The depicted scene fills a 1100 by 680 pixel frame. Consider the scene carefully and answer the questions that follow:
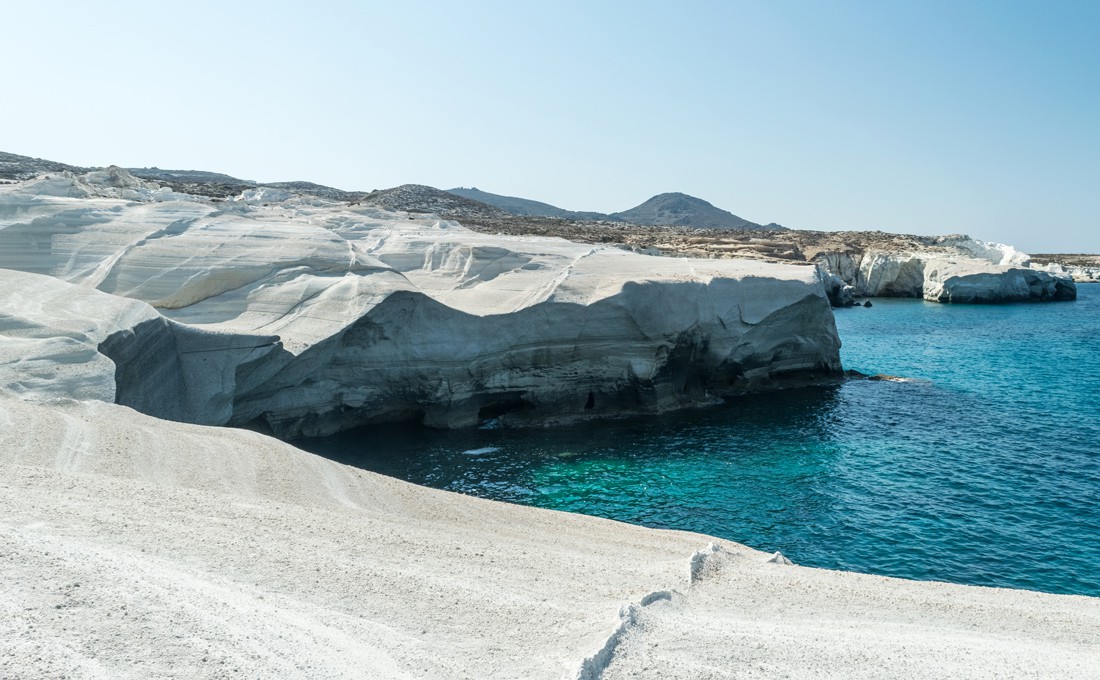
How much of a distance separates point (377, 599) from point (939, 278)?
78.7m

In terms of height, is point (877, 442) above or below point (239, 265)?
below

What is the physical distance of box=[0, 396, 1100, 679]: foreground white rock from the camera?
6.43 metres

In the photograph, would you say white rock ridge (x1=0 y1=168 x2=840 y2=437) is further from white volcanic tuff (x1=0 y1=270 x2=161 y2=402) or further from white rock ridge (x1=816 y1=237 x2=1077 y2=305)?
white rock ridge (x1=816 y1=237 x2=1077 y2=305)

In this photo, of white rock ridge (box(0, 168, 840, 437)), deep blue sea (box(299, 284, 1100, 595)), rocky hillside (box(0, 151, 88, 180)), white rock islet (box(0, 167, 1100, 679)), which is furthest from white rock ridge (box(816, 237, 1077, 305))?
rocky hillside (box(0, 151, 88, 180))

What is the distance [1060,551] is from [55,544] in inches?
729

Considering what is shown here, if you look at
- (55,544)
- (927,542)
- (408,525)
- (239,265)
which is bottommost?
(927,542)

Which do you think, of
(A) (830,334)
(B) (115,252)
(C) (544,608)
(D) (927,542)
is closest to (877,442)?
(D) (927,542)

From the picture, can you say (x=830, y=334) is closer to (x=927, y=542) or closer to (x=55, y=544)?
(x=927, y=542)

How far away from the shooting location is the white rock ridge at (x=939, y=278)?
72.2 metres

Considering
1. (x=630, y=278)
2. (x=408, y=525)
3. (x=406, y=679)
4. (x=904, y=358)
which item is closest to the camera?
(x=406, y=679)

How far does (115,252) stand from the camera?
82.1 feet

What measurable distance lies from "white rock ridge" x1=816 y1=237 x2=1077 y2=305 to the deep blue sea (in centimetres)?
4053

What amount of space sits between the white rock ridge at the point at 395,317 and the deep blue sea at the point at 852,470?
5.37 ft

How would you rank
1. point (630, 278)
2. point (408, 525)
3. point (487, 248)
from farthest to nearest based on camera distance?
point (487, 248)
point (630, 278)
point (408, 525)
